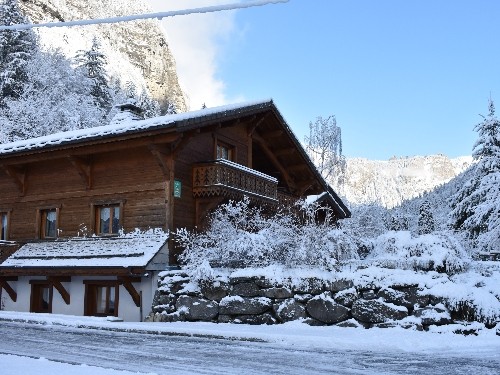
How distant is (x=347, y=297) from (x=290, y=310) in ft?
4.77

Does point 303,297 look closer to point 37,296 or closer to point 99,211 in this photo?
point 99,211

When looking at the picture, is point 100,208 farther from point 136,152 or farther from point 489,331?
point 489,331

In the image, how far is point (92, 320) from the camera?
14.3 meters

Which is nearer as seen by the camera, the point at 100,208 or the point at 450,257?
the point at 450,257

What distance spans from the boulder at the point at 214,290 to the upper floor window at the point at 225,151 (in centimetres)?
778

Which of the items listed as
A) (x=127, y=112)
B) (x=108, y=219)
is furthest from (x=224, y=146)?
(x=108, y=219)

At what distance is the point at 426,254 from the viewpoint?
39.3 ft

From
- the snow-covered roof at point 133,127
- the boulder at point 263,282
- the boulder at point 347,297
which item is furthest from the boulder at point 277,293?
the snow-covered roof at point 133,127

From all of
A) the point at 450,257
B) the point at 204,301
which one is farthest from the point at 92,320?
the point at 450,257

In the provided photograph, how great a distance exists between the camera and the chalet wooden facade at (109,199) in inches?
634

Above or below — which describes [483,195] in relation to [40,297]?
above

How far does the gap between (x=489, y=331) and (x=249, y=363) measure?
5.26m

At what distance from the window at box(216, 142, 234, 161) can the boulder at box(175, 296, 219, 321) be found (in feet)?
25.3

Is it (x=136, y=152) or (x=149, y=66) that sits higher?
(x=149, y=66)
